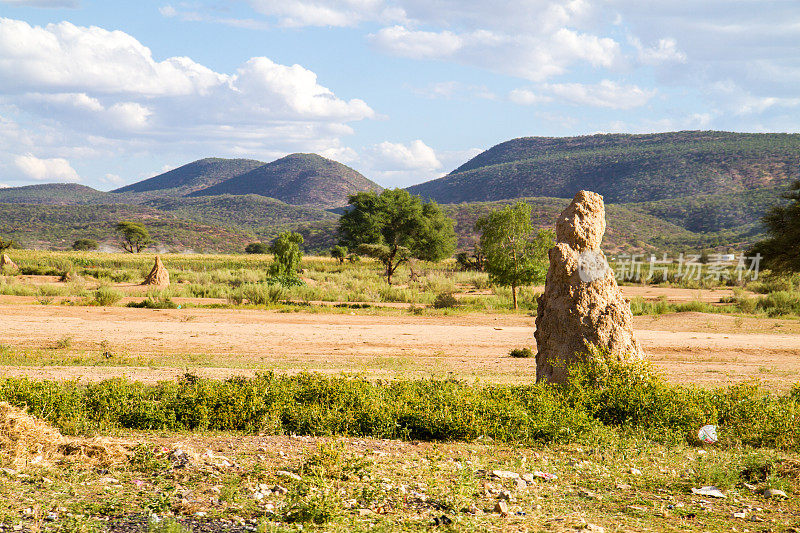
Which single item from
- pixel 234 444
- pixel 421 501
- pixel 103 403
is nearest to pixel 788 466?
pixel 421 501

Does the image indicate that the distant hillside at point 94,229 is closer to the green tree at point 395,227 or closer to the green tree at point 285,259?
the green tree at point 395,227

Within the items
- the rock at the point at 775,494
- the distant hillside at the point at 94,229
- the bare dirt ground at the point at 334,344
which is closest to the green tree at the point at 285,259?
the bare dirt ground at the point at 334,344

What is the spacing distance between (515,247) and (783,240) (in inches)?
390

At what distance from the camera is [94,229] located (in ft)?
338

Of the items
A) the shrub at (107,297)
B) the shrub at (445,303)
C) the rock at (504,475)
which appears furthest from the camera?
the shrub at (445,303)

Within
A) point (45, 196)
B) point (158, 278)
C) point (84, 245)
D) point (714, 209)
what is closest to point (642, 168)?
point (714, 209)

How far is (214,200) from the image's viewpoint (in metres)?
168

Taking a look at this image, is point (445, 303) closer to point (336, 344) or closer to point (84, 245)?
point (336, 344)

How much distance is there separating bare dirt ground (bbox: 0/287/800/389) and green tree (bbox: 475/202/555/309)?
236cm

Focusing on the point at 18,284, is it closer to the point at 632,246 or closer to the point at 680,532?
the point at 680,532

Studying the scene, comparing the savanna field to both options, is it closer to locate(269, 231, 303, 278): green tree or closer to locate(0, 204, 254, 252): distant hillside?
locate(269, 231, 303, 278): green tree

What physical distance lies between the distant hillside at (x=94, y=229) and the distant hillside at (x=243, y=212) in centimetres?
2355

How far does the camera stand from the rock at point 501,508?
546 centimetres

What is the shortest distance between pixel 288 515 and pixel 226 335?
1447 cm
